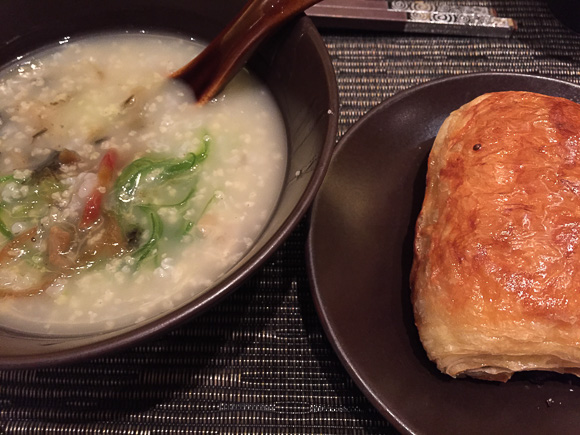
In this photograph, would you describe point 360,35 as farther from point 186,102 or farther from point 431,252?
point 431,252

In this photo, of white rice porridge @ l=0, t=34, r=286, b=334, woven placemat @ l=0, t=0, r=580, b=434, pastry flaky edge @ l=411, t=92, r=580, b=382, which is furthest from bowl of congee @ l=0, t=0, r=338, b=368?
pastry flaky edge @ l=411, t=92, r=580, b=382

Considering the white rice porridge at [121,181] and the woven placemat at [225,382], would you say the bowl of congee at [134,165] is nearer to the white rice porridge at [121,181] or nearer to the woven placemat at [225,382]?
the white rice porridge at [121,181]

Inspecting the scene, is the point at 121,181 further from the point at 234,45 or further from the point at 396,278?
the point at 396,278

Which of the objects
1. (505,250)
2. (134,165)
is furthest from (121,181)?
(505,250)

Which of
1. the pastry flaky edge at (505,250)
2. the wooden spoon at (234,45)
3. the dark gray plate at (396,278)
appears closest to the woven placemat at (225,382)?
the dark gray plate at (396,278)

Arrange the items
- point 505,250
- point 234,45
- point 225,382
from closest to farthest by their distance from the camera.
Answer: point 505,250 < point 225,382 < point 234,45
